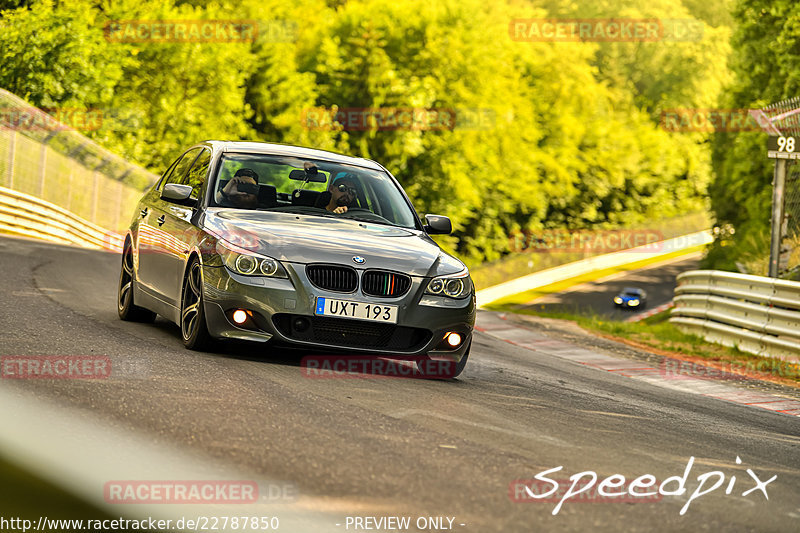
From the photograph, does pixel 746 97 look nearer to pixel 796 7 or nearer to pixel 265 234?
pixel 796 7

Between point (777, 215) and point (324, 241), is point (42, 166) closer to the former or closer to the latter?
point (777, 215)

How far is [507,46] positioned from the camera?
6981cm

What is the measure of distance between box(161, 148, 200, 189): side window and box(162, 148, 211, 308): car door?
0.33 m

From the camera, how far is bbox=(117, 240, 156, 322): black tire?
10172 mm

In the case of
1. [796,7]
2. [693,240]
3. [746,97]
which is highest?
[796,7]

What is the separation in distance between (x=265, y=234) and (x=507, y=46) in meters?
63.4

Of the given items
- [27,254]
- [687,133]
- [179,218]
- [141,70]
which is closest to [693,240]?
[687,133]

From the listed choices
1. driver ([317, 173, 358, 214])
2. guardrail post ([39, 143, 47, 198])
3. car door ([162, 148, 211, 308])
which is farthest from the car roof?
guardrail post ([39, 143, 47, 198])

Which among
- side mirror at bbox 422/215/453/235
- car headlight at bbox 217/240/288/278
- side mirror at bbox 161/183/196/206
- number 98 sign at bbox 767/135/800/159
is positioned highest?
number 98 sign at bbox 767/135/800/159

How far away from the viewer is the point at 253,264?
799 centimetres

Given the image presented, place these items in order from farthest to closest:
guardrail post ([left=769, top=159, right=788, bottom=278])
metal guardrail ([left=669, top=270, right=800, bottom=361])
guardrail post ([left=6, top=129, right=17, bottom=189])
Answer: guardrail post ([left=6, top=129, right=17, bottom=189]), guardrail post ([left=769, top=159, right=788, bottom=278]), metal guardrail ([left=669, top=270, right=800, bottom=361])

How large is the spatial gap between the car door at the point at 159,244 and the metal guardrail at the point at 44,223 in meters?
16.0

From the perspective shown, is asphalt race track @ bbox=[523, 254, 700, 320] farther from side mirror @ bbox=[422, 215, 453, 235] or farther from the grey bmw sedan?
the grey bmw sedan

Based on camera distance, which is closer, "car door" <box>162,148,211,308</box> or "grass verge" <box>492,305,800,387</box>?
"car door" <box>162,148,211,308</box>
